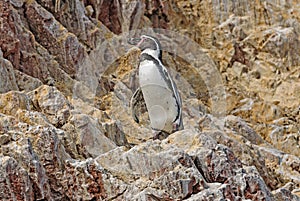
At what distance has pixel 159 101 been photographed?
1702 cm

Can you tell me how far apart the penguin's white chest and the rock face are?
0.95m

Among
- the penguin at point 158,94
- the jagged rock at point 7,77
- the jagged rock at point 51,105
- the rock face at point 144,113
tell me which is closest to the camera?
the rock face at point 144,113

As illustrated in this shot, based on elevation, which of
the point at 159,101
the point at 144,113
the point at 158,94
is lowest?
the point at 144,113

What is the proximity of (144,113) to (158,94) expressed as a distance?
1.59 meters

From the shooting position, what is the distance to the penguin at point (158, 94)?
55.3 ft

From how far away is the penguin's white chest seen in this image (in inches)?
664

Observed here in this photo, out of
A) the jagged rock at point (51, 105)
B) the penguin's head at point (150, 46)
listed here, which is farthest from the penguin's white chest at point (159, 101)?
the jagged rock at point (51, 105)

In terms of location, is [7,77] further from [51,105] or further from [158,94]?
[158,94]

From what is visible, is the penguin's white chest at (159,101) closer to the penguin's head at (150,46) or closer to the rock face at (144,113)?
the penguin's head at (150,46)

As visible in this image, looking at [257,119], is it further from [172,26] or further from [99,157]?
[99,157]

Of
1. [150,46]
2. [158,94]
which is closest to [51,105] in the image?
[158,94]

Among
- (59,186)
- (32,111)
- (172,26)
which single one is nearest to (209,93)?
(172,26)

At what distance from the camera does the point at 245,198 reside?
580 inches

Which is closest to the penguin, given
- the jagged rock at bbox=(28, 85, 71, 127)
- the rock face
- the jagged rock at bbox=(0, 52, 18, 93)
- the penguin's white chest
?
the penguin's white chest
